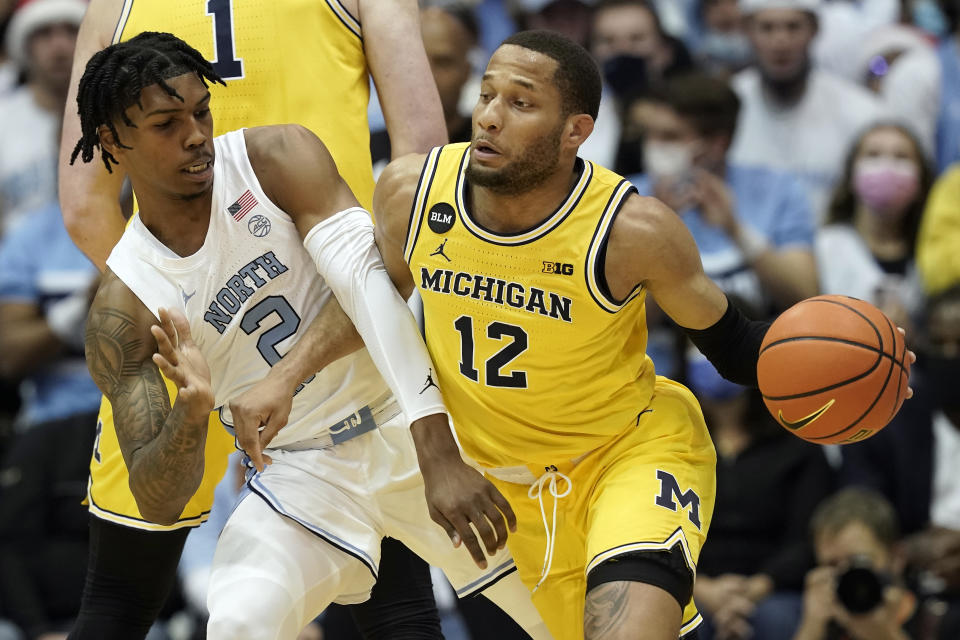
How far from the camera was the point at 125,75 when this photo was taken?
13.0ft

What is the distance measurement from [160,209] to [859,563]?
3.27m

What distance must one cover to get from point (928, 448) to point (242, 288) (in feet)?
12.4

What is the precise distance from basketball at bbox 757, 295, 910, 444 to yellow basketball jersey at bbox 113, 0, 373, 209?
145 centimetres

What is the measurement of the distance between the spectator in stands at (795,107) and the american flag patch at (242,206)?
164 inches

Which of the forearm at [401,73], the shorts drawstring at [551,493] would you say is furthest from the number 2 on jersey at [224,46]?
the shorts drawstring at [551,493]

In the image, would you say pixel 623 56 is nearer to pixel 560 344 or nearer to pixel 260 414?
pixel 560 344

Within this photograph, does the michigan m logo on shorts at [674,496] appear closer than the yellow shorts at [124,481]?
Yes

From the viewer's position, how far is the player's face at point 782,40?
795cm

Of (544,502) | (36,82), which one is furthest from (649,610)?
(36,82)

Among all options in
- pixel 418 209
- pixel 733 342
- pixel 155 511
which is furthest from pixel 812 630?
pixel 155 511

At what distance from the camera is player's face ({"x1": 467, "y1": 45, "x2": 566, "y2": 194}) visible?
4.00 m

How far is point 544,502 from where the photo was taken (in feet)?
14.1

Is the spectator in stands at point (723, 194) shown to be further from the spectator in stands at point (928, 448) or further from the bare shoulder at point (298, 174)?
the bare shoulder at point (298, 174)

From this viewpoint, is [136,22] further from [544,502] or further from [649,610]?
[649,610]
